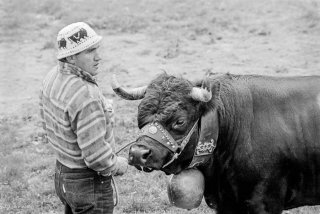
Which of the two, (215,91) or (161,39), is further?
(161,39)

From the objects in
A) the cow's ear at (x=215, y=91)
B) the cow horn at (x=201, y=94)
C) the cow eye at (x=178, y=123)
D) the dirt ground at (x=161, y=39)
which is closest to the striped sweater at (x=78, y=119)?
the cow eye at (x=178, y=123)

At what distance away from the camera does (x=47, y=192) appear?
25.6ft

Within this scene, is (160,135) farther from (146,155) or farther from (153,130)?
(146,155)

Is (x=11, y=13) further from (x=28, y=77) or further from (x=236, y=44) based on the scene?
(x=236, y=44)

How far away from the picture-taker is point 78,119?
4.69 metres

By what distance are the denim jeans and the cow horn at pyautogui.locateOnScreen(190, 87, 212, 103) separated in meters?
0.97

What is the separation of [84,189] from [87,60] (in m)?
1.02

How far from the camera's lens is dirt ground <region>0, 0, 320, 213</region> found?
488 inches

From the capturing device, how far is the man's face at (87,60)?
4.80 meters

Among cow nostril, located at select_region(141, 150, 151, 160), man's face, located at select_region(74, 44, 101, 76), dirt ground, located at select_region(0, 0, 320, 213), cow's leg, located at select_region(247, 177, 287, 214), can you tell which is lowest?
dirt ground, located at select_region(0, 0, 320, 213)

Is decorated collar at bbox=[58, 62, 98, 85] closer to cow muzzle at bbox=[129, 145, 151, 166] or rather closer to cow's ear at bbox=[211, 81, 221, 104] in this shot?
cow muzzle at bbox=[129, 145, 151, 166]

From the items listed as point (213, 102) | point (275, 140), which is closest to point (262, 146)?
point (275, 140)

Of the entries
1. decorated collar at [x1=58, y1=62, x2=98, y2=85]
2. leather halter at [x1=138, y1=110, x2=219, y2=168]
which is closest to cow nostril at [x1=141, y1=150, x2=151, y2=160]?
leather halter at [x1=138, y1=110, x2=219, y2=168]

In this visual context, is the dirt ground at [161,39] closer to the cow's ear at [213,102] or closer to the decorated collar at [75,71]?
the cow's ear at [213,102]
